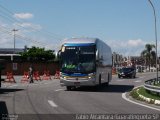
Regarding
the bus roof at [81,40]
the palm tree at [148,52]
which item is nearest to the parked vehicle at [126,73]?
the bus roof at [81,40]

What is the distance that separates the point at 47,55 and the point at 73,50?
68.5 meters

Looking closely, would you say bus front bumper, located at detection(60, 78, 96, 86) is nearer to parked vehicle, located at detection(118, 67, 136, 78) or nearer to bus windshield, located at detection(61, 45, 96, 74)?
bus windshield, located at detection(61, 45, 96, 74)

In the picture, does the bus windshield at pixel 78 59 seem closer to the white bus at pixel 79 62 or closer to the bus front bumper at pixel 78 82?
the white bus at pixel 79 62

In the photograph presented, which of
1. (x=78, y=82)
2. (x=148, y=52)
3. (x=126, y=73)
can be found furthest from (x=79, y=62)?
(x=148, y=52)

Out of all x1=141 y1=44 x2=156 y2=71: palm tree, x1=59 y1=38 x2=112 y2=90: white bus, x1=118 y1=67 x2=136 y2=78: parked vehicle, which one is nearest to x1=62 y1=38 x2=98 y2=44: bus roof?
x1=59 y1=38 x2=112 y2=90: white bus

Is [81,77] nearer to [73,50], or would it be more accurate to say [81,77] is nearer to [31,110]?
[73,50]

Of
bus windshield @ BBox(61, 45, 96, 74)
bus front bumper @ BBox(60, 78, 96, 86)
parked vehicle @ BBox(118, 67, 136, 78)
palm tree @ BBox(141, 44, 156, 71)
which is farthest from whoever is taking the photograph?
palm tree @ BBox(141, 44, 156, 71)

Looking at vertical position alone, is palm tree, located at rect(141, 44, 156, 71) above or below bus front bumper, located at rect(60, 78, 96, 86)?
above

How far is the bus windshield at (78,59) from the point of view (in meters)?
29.4

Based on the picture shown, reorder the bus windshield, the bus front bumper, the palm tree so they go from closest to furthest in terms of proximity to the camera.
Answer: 1. the bus front bumper
2. the bus windshield
3. the palm tree

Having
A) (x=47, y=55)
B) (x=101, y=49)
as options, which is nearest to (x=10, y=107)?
(x=101, y=49)

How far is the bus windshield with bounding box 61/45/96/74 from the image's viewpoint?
29.4 m

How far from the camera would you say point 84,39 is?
30.1 m

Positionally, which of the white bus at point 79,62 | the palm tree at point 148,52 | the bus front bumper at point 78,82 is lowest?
the bus front bumper at point 78,82
